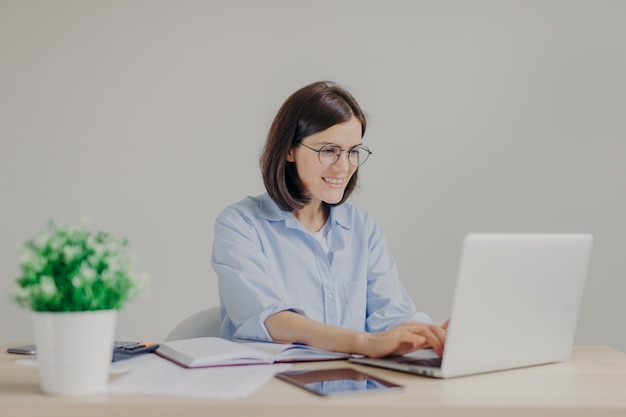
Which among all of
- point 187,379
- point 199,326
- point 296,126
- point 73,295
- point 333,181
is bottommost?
point 199,326

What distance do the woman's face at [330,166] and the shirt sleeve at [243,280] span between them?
0.24 meters

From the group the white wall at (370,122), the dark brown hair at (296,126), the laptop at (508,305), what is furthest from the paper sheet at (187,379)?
the white wall at (370,122)

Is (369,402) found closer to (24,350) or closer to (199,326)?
(24,350)

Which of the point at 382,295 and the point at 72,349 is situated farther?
the point at 382,295

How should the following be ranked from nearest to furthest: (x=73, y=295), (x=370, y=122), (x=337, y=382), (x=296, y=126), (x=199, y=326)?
Result: (x=73, y=295) → (x=337, y=382) → (x=199, y=326) → (x=296, y=126) → (x=370, y=122)

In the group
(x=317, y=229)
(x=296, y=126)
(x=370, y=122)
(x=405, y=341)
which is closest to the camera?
(x=405, y=341)

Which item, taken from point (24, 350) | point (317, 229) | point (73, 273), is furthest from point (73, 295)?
point (317, 229)

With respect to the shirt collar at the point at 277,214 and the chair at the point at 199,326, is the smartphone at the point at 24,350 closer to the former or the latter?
the chair at the point at 199,326

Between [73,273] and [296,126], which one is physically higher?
[296,126]

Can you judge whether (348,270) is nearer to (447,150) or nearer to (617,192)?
(447,150)

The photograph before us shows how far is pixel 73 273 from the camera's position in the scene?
1126 millimetres

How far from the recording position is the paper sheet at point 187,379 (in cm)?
121

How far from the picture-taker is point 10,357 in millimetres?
1587

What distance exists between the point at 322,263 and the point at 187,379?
100cm
